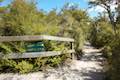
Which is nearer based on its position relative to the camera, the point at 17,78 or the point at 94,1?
the point at 17,78

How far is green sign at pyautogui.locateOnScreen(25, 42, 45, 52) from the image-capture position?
8227mm

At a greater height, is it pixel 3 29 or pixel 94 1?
pixel 94 1

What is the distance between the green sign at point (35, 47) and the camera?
324 inches

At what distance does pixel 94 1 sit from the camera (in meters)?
20.5

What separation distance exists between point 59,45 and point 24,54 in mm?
2178

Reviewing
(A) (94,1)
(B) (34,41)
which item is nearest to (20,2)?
(B) (34,41)

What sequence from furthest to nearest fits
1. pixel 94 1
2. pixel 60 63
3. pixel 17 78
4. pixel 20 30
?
pixel 94 1 < pixel 60 63 < pixel 20 30 < pixel 17 78

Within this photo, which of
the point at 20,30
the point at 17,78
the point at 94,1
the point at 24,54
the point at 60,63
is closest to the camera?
the point at 17,78

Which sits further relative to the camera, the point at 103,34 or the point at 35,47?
the point at 103,34

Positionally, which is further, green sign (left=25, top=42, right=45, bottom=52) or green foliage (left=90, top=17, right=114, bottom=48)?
green foliage (left=90, top=17, right=114, bottom=48)

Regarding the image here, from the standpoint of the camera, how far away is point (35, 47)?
8344 millimetres

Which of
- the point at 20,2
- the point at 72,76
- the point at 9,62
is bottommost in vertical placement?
the point at 72,76

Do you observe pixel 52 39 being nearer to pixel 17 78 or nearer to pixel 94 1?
pixel 17 78

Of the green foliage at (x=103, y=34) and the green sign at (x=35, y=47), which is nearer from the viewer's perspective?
the green sign at (x=35, y=47)
